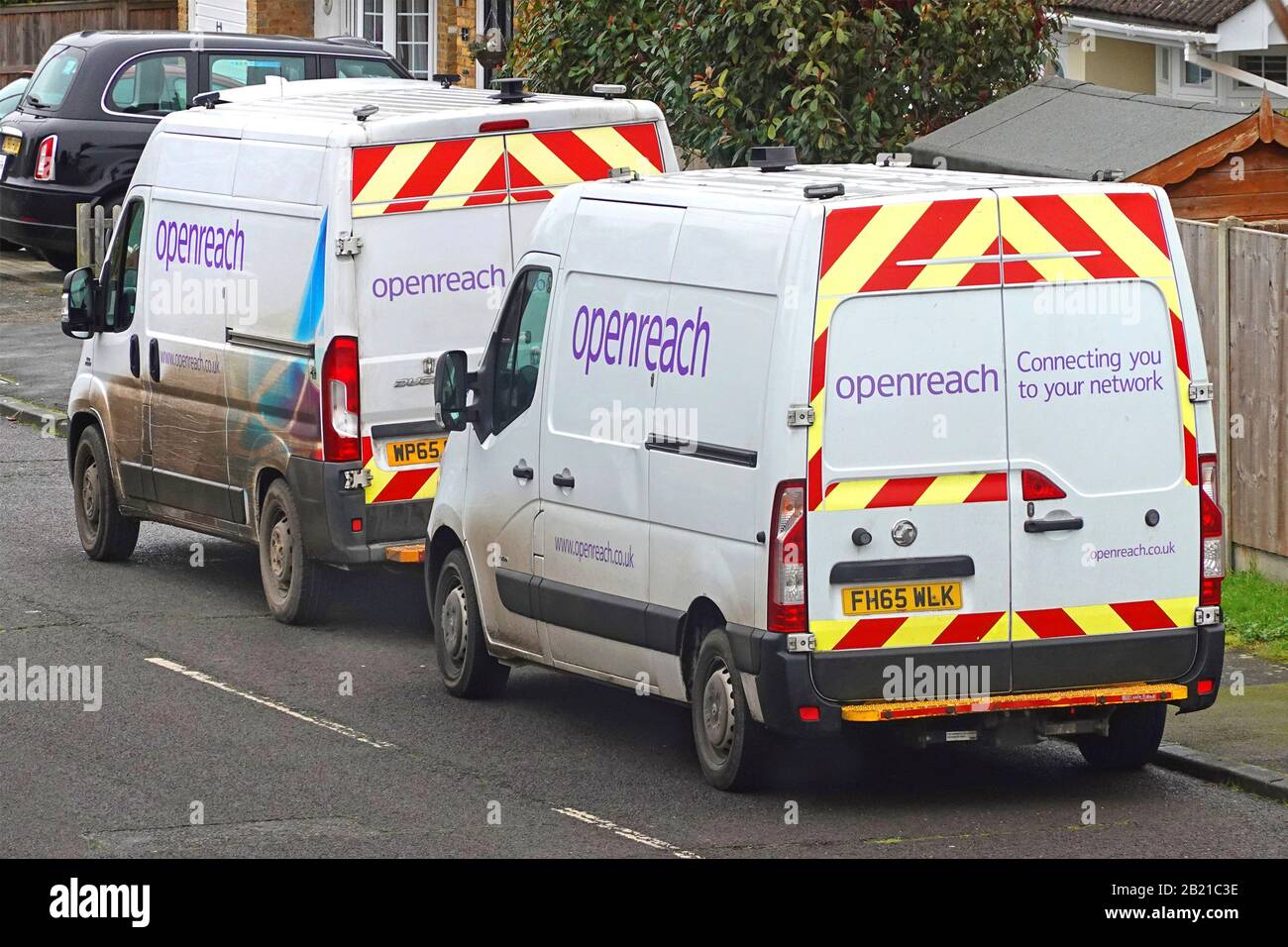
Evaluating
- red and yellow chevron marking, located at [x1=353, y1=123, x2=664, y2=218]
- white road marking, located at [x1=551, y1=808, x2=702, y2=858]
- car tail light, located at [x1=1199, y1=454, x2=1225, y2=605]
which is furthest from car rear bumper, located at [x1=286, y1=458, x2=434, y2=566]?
car tail light, located at [x1=1199, y1=454, x2=1225, y2=605]

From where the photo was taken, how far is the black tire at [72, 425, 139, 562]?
15.2 meters

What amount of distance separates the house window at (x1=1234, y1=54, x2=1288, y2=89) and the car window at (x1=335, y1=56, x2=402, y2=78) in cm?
1010

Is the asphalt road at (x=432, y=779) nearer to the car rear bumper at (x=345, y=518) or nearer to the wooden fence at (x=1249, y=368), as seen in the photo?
the car rear bumper at (x=345, y=518)

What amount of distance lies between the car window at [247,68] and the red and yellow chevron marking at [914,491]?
53.7 feet

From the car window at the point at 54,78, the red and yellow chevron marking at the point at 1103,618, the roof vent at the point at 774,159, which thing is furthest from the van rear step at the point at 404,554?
the car window at the point at 54,78

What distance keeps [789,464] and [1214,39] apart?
19.4 m

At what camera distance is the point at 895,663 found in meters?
9.32

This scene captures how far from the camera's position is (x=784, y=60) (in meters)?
17.3

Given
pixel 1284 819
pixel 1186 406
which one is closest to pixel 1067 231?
pixel 1186 406

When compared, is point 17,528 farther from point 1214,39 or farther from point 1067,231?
point 1214,39

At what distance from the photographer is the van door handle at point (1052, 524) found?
373 inches

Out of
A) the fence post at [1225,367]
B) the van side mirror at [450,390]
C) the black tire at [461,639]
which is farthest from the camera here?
the fence post at [1225,367]

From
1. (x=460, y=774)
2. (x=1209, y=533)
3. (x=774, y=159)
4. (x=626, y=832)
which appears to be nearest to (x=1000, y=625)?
(x=1209, y=533)

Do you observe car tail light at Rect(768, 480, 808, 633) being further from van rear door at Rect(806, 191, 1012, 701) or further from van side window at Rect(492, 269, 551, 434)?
van side window at Rect(492, 269, 551, 434)
